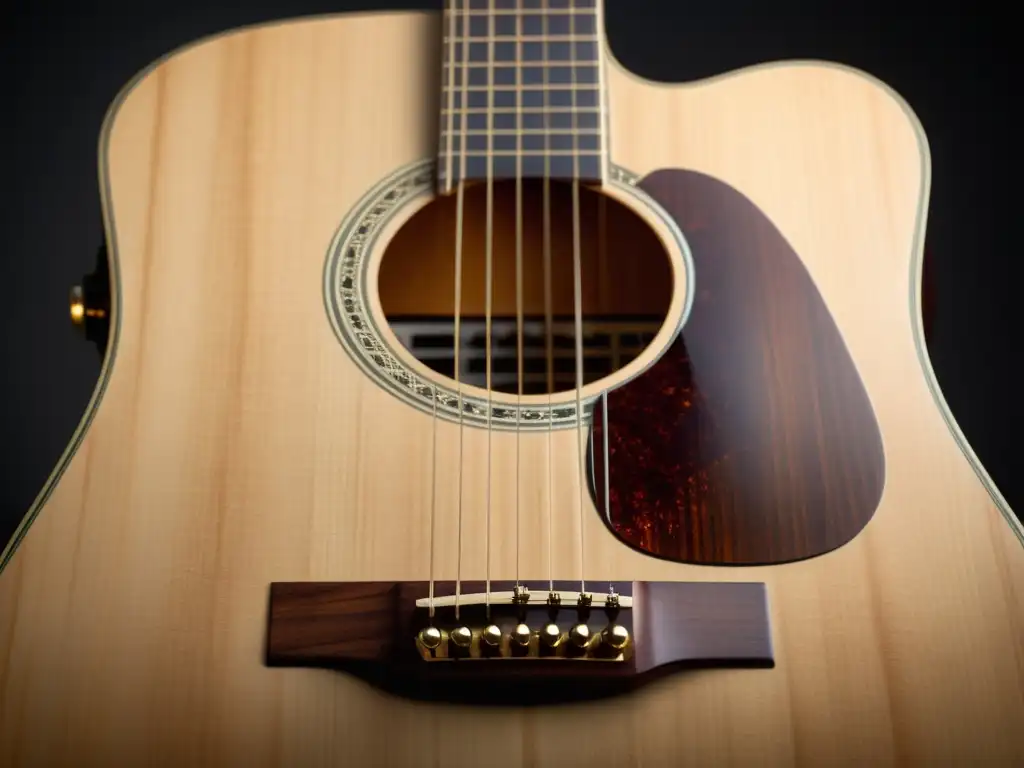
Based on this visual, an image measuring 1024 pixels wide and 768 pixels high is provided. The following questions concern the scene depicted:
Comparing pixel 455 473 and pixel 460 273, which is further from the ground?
pixel 460 273

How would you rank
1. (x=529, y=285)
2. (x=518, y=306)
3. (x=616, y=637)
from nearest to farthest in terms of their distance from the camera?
(x=616, y=637), (x=518, y=306), (x=529, y=285)

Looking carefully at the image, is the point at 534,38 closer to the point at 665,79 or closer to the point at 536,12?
the point at 536,12

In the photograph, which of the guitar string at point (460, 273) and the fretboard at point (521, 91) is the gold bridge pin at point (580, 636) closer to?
the guitar string at point (460, 273)

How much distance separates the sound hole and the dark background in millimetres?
411

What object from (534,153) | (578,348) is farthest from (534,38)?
(578,348)

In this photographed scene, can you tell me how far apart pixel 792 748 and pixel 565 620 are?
0.18 metres

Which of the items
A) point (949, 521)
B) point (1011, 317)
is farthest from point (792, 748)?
point (1011, 317)

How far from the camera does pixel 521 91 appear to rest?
3.72 ft

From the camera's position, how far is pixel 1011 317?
138 centimetres

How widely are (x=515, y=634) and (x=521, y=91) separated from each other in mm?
566

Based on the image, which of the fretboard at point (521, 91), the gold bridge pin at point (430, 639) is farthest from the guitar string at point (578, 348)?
the gold bridge pin at point (430, 639)

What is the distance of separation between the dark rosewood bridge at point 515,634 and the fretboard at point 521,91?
41cm

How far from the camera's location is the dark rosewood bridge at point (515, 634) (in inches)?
31.6

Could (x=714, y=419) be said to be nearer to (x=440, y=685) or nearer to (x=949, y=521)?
(x=949, y=521)
